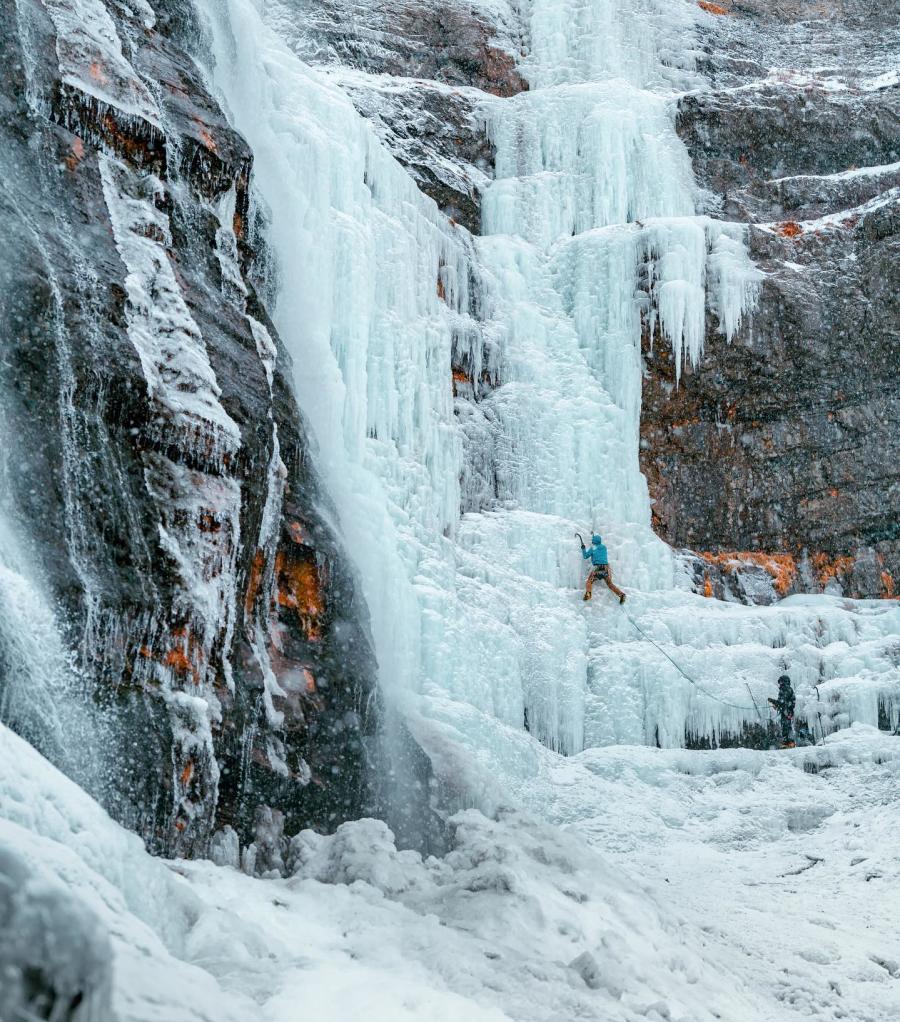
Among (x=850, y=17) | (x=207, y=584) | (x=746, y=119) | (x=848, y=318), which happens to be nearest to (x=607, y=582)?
(x=848, y=318)

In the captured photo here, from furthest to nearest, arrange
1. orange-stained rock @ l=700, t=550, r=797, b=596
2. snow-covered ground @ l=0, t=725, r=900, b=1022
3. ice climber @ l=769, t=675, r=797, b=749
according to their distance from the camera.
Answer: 1. orange-stained rock @ l=700, t=550, r=797, b=596
2. ice climber @ l=769, t=675, r=797, b=749
3. snow-covered ground @ l=0, t=725, r=900, b=1022

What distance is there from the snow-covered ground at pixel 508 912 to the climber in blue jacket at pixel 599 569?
2.15 m

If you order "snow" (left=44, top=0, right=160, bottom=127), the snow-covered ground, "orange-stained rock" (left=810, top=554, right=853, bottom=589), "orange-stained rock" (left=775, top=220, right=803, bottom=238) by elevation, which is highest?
"orange-stained rock" (left=775, top=220, right=803, bottom=238)

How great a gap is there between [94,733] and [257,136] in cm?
791

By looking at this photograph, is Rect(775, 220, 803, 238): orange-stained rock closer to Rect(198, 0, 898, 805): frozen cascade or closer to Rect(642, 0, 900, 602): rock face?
Rect(642, 0, 900, 602): rock face

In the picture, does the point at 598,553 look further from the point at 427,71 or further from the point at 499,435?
the point at 427,71

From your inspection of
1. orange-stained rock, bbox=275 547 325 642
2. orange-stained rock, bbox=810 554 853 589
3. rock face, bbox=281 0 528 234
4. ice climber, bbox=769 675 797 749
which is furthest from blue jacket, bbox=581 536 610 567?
rock face, bbox=281 0 528 234

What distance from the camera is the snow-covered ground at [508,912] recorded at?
9.18 feet

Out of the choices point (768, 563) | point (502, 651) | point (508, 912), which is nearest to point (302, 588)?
point (508, 912)

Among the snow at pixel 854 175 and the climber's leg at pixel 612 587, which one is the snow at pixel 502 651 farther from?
the snow at pixel 854 175

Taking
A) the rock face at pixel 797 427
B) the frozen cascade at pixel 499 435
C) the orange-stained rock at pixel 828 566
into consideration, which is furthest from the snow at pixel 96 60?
the orange-stained rock at pixel 828 566

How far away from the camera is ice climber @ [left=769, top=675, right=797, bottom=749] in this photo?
472 inches

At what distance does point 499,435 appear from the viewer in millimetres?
13602

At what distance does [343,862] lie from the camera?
19.3ft
